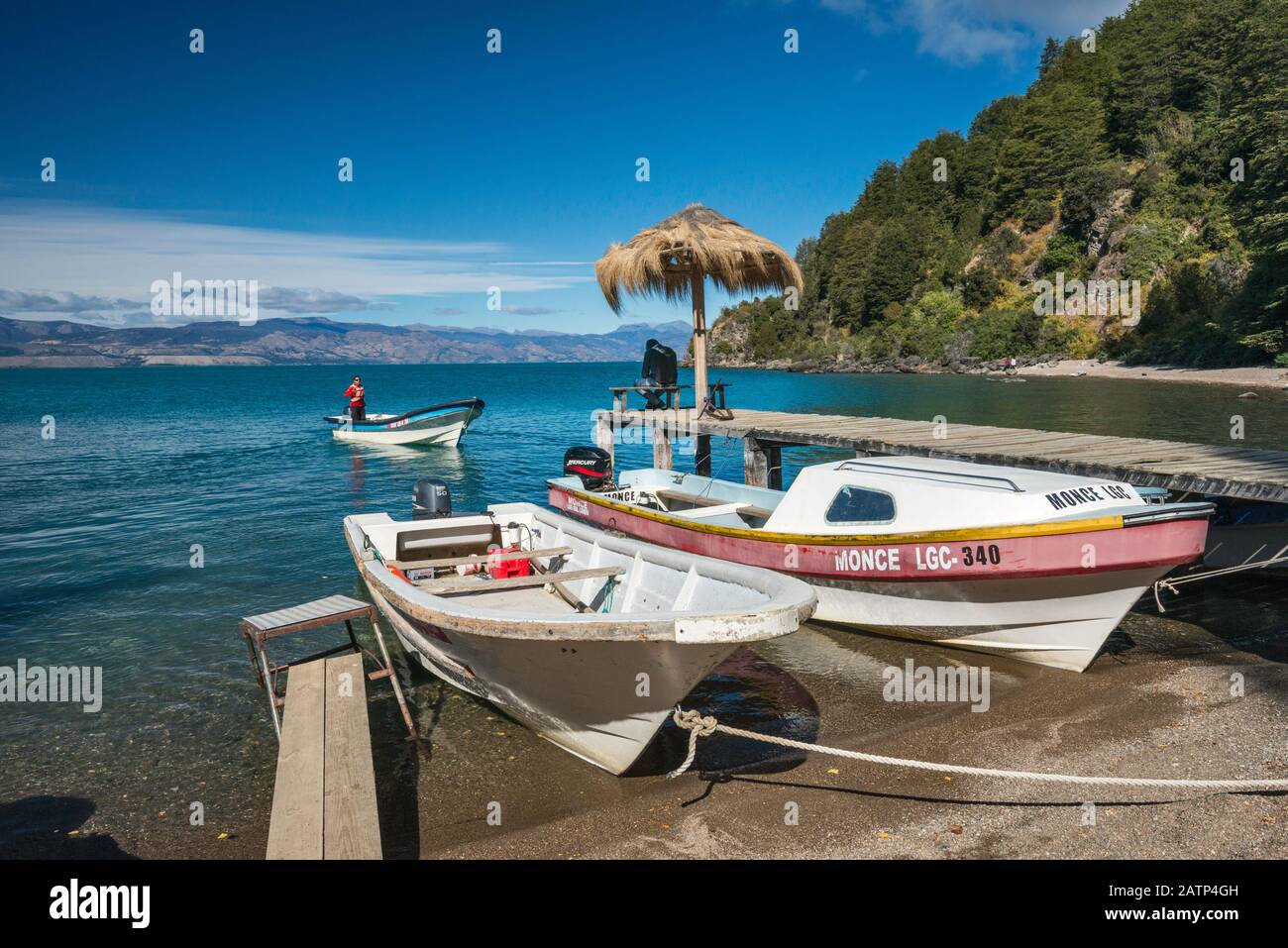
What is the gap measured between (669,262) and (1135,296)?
63.5 meters

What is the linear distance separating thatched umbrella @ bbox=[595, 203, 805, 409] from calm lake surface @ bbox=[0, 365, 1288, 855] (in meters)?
7.79

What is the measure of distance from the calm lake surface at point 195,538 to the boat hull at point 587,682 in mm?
2287

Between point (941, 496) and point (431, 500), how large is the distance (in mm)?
6908

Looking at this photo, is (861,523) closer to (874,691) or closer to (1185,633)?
(874,691)

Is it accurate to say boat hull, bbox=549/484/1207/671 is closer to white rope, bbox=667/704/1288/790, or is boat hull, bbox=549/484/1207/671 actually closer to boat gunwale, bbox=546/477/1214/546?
boat gunwale, bbox=546/477/1214/546

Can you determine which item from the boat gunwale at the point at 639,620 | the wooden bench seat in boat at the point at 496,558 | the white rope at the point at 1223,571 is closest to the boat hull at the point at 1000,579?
the white rope at the point at 1223,571

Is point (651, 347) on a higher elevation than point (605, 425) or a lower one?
higher

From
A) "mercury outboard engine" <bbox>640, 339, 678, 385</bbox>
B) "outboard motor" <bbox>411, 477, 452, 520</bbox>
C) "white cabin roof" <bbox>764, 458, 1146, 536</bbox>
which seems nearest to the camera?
"white cabin roof" <bbox>764, 458, 1146, 536</bbox>

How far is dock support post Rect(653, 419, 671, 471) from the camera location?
18.2m

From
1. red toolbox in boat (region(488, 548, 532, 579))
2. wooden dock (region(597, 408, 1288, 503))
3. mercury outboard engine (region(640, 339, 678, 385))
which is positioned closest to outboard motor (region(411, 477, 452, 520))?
red toolbox in boat (region(488, 548, 532, 579))

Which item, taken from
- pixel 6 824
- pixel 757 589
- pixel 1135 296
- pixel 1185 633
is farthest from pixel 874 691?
pixel 1135 296

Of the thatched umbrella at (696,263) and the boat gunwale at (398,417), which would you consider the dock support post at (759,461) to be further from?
the boat gunwale at (398,417)

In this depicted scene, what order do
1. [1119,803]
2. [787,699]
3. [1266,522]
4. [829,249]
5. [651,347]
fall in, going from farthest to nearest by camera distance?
[829,249] → [651,347] → [1266,522] → [787,699] → [1119,803]

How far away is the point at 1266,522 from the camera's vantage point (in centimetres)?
1034
